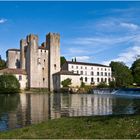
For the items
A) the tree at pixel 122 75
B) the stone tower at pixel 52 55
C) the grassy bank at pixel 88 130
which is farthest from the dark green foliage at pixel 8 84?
the grassy bank at pixel 88 130

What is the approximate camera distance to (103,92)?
252 ft

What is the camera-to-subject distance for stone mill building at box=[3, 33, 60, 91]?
93312 mm

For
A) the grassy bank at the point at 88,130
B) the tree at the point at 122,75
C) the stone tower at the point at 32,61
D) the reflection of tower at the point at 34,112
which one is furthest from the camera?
the tree at the point at 122,75

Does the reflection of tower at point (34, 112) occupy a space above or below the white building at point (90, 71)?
below

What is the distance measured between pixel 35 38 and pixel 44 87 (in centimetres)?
1572

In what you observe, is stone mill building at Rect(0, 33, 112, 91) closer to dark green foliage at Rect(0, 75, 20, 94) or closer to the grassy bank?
dark green foliage at Rect(0, 75, 20, 94)

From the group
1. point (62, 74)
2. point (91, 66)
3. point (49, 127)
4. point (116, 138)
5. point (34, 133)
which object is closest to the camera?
point (116, 138)

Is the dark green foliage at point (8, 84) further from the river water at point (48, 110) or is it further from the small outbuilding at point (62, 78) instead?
the river water at point (48, 110)

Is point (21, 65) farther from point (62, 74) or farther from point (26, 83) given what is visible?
point (62, 74)

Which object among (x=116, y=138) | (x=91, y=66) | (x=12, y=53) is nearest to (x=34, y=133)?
(x=116, y=138)

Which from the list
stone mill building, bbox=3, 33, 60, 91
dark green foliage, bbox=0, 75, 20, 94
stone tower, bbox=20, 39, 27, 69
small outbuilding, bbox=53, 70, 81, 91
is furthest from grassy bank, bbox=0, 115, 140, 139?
stone tower, bbox=20, 39, 27, 69

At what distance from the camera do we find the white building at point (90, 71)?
374 ft

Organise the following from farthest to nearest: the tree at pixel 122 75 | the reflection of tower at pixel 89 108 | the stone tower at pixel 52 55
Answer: the tree at pixel 122 75 → the stone tower at pixel 52 55 → the reflection of tower at pixel 89 108

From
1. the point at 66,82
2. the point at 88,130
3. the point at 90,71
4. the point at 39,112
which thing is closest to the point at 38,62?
the point at 66,82
